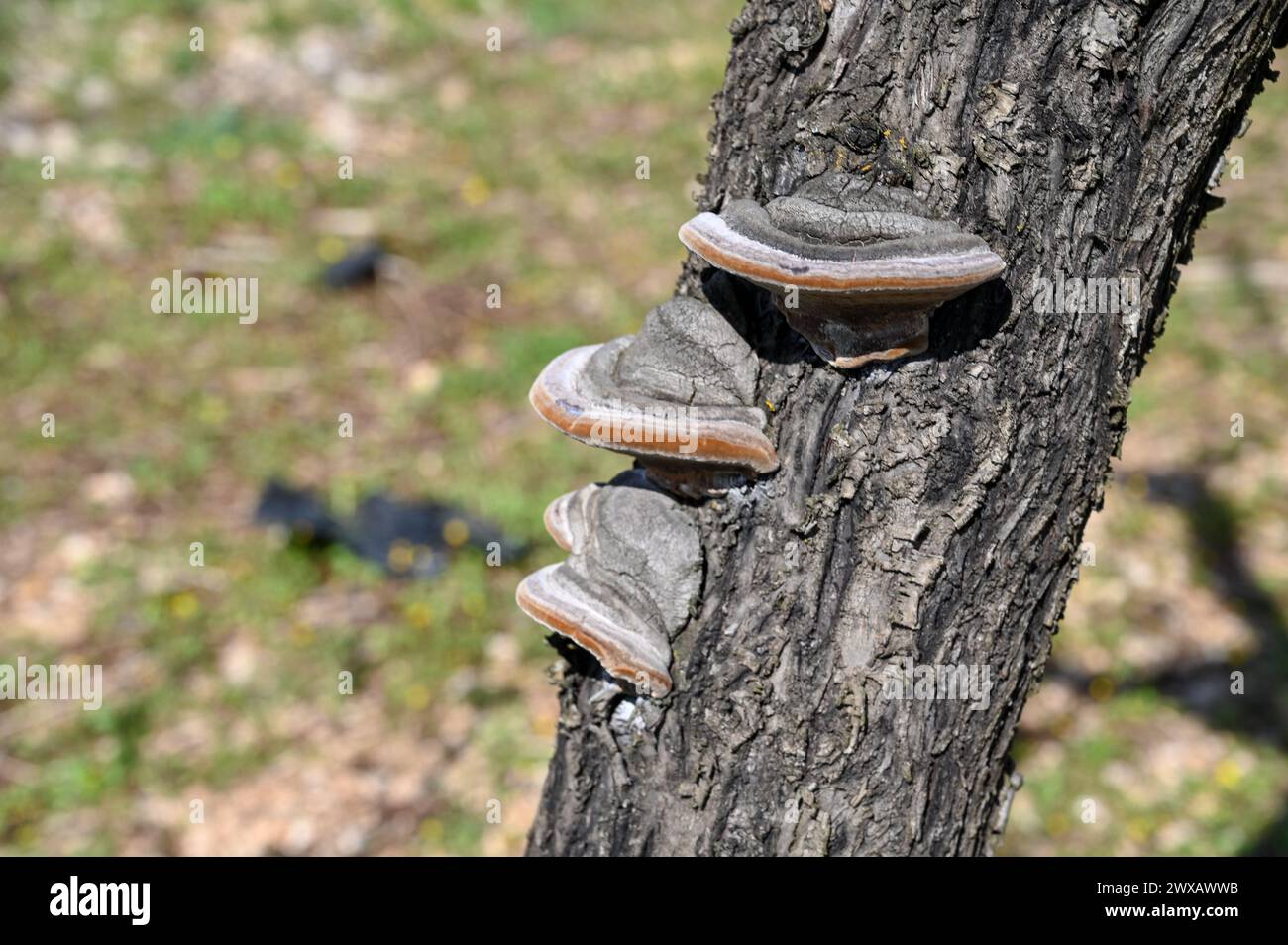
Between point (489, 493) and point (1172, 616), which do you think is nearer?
point (1172, 616)

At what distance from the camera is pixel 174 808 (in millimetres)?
4348

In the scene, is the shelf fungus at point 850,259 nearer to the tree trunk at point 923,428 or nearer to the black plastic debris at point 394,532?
the tree trunk at point 923,428

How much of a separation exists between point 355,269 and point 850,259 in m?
6.99

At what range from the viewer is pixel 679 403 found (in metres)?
1.88

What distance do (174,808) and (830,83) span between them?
410cm

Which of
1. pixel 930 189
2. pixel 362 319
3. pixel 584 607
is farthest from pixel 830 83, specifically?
pixel 362 319

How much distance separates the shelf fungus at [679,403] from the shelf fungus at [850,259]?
178 millimetres

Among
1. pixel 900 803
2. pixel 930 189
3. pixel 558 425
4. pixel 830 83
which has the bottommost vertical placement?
pixel 900 803

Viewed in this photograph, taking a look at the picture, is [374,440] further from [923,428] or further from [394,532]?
[923,428]

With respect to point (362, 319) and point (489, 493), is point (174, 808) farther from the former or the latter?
point (362, 319)

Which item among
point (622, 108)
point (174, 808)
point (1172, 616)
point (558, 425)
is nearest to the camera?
point (558, 425)

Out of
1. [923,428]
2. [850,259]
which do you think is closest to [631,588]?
[923,428]

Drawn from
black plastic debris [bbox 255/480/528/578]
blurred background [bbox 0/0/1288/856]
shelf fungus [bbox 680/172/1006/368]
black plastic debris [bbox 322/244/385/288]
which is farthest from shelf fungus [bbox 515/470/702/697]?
black plastic debris [bbox 322/244/385/288]

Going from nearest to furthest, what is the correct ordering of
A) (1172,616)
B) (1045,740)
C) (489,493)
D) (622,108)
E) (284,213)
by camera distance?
(1045,740)
(1172,616)
(489,493)
(284,213)
(622,108)
